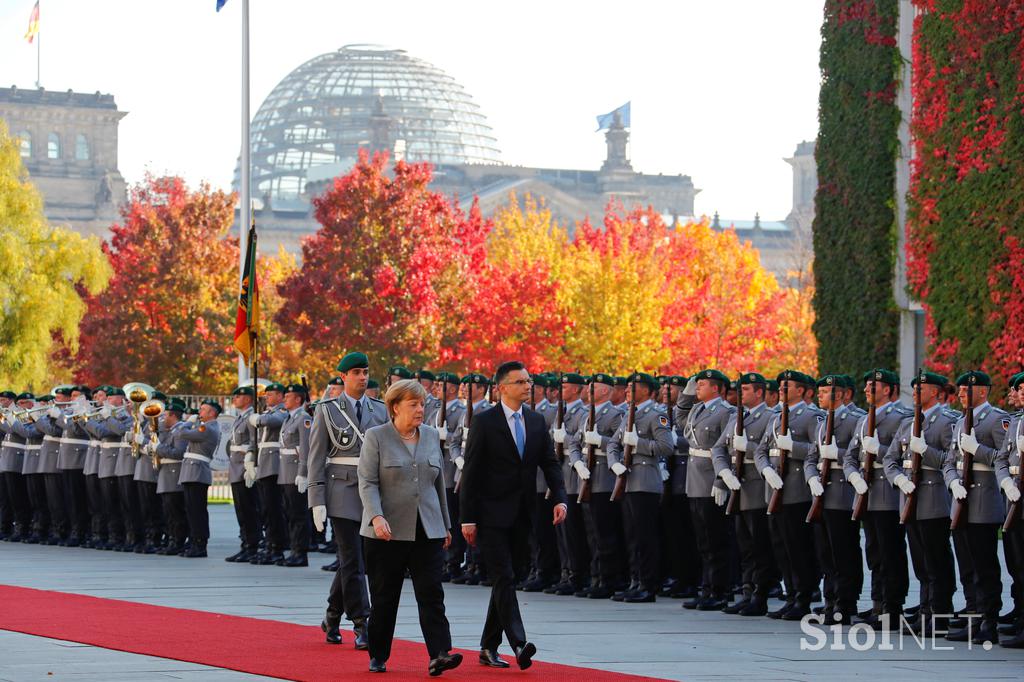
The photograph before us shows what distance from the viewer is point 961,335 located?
81.5 ft

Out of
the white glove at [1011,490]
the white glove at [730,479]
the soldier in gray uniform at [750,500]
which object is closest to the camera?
the white glove at [1011,490]

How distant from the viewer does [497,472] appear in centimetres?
1166

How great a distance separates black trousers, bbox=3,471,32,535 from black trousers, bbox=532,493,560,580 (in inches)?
396

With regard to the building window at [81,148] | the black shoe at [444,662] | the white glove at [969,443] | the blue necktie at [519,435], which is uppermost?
the building window at [81,148]

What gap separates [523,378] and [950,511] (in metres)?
3.83

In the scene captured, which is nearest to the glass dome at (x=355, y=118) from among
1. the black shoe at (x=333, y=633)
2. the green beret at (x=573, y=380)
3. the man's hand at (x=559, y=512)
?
the green beret at (x=573, y=380)

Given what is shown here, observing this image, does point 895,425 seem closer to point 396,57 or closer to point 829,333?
point 829,333

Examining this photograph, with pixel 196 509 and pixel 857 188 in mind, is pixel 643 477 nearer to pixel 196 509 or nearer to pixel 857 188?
pixel 196 509

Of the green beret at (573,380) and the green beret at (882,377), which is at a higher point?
the green beret at (882,377)

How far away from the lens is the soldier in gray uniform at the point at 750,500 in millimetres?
14922

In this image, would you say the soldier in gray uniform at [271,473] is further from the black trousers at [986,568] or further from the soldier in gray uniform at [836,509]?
the black trousers at [986,568]

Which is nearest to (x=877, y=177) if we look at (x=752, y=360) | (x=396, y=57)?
(x=752, y=360)

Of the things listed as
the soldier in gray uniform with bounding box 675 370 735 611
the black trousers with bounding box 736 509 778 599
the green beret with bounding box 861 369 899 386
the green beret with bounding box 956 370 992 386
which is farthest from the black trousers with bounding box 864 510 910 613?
the soldier in gray uniform with bounding box 675 370 735 611

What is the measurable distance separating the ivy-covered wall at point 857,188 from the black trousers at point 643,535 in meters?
12.2
